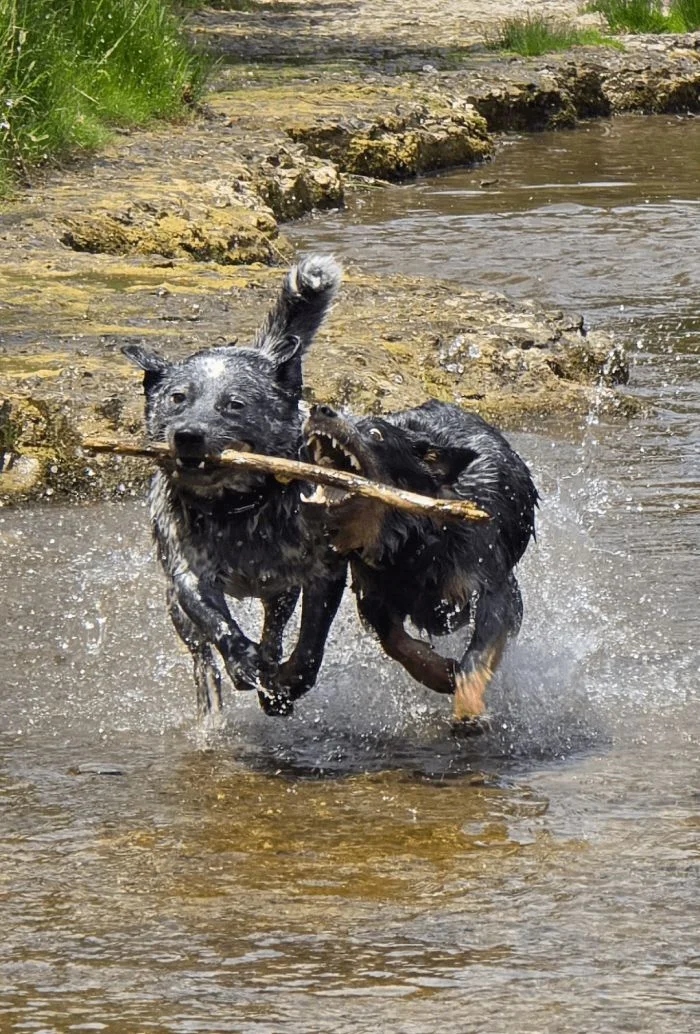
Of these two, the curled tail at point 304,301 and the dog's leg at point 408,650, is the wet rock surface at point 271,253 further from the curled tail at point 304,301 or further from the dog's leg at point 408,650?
the dog's leg at point 408,650

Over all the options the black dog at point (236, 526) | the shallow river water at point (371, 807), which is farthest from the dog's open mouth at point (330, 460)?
the shallow river water at point (371, 807)

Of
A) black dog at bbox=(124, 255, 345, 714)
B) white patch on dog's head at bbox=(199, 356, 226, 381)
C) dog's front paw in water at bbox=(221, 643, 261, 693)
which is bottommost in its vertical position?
dog's front paw in water at bbox=(221, 643, 261, 693)

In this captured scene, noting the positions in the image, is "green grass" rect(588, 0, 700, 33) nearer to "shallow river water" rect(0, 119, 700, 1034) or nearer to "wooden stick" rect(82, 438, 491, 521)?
"shallow river water" rect(0, 119, 700, 1034)

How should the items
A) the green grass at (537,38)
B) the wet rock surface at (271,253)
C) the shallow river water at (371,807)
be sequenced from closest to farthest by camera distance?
1. the shallow river water at (371,807)
2. the wet rock surface at (271,253)
3. the green grass at (537,38)

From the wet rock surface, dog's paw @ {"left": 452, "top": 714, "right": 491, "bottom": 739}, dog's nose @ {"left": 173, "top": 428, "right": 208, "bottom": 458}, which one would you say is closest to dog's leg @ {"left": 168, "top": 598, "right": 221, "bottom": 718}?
dog's nose @ {"left": 173, "top": 428, "right": 208, "bottom": 458}

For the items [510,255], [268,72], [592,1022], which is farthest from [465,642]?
[268,72]

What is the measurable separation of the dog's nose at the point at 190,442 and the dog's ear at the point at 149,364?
17.2 inches

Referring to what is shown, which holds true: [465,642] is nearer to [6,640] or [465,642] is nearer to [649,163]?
[6,640]

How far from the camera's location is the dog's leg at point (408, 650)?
5059 millimetres

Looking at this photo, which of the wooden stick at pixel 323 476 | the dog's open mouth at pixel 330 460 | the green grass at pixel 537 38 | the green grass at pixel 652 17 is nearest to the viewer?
the wooden stick at pixel 323 476

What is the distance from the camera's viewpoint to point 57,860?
421 centimetres

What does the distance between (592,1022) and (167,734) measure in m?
2.21

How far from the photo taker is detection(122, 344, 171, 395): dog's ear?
513cm

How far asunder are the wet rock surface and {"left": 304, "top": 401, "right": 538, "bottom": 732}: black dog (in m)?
2.40
